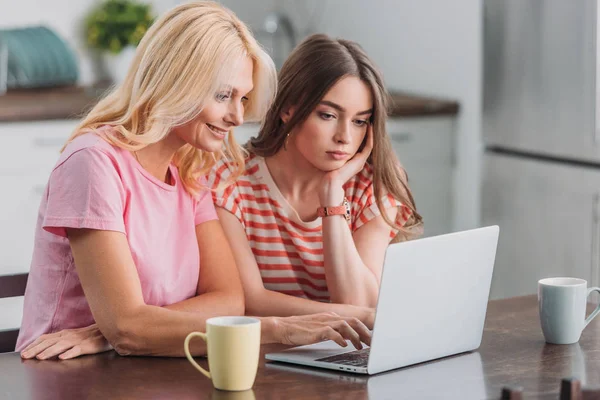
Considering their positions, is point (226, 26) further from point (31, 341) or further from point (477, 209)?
point (477, 209)

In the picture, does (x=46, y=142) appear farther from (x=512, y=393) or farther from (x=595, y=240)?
(x=512, y=393)

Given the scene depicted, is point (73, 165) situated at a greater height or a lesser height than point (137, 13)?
lesser

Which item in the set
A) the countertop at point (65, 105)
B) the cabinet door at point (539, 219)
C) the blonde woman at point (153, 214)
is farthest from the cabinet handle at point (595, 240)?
the blonde woman at point (153, 214)

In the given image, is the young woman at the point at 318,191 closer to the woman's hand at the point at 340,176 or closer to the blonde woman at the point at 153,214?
Result: the woman's hand at the point at 340,176

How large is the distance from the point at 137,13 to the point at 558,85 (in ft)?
6.17

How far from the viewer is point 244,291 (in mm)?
1887

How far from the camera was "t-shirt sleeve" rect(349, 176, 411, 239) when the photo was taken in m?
2.03

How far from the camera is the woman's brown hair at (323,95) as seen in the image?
1938 millimetres

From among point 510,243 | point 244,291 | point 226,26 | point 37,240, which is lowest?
point 510,243

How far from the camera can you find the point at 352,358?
1.49m

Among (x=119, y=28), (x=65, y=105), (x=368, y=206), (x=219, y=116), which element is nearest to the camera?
(x=219, y=116)

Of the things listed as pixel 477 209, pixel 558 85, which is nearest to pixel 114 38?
pixel 477 209

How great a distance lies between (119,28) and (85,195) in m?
2.72

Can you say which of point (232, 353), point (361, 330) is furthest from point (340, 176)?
point (232, 353)
